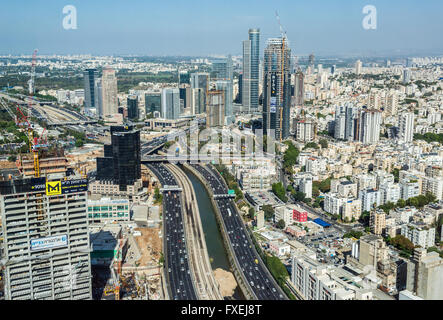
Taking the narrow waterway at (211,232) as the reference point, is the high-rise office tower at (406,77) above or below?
above

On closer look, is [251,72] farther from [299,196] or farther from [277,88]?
[299,196]

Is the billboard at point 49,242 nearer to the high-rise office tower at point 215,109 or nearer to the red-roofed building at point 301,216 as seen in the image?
the red-roofed building at point 301,216

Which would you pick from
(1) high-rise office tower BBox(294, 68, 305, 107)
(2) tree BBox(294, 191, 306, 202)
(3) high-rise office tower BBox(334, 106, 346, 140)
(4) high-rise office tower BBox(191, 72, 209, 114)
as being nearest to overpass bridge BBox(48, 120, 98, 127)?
(4) high-rise office tower BBox(191, 72, 209, 114)

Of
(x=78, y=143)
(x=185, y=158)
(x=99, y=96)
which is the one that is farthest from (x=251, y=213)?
(x=99, y=96)

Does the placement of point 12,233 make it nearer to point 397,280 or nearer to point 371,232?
point 397,280

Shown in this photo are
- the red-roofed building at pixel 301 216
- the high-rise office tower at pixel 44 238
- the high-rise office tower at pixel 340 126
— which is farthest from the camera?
the high-rise office tower at pixel 340 126

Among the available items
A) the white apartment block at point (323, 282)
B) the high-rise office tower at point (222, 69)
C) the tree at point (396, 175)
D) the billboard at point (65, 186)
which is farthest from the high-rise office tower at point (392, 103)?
the billboard at point (65, 186)

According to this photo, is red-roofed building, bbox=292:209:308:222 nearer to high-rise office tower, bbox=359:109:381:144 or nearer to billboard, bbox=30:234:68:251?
billboard, bbox=30:234:68:251
